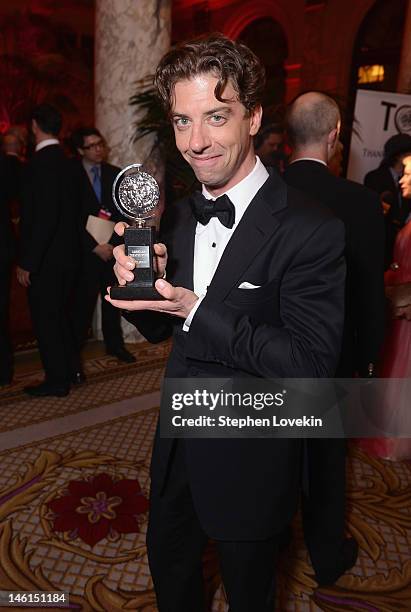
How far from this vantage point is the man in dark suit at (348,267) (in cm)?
229

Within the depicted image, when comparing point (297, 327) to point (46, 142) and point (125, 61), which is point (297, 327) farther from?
point (125, 61)

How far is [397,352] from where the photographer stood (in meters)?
3.49

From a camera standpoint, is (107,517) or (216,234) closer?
(216,234)

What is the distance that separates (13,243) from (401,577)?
3.44 m

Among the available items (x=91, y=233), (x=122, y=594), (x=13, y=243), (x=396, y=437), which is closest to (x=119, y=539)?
(x=122, y=594)

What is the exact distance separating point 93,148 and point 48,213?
108cm

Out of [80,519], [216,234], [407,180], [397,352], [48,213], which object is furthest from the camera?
[48,213]

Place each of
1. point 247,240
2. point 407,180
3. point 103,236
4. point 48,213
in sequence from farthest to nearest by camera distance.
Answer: point 103,236, point 48,213, point 407,180, point 247,240

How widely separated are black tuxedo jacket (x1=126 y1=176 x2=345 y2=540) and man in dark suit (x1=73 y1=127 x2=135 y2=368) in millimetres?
3012

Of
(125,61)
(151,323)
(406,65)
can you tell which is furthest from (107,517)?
(406,65)

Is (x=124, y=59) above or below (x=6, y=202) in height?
above

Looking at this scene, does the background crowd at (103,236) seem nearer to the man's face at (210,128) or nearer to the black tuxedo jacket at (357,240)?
the black tuxedo jacket at (357,240)

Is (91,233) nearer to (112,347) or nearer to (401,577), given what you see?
(112,347)

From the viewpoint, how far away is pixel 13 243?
4047 mm
